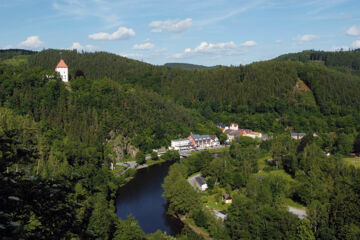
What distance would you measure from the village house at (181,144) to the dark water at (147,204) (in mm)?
16790

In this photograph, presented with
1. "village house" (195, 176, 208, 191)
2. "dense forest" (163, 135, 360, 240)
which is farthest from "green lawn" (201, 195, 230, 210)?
"village house" (195, 176, 208, 191)

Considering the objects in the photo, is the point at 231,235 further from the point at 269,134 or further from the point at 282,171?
the point at 269,134

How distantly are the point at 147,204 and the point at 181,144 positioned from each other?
30870mm

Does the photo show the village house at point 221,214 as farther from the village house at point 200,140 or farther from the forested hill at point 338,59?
the forested hill at point 338,59

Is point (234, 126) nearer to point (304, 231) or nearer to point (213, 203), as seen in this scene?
point (213, 203)

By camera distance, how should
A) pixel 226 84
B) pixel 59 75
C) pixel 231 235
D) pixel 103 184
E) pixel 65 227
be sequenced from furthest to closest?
1. pixel 226 84
2. pixel 59 75
3. pixel 103 184
4. pixel 231 235
5. pixel 65 227

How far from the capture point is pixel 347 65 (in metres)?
134

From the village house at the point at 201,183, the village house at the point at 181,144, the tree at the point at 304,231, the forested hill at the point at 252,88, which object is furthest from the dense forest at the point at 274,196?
the forested hill at the point at 252,88

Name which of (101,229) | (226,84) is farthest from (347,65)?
(101,229)

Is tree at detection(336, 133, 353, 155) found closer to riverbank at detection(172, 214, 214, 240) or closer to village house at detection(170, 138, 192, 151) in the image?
village house at detection(170, 138, 192, 151)

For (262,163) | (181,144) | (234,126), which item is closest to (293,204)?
(262,163)

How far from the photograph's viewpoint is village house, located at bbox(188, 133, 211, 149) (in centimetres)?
6694

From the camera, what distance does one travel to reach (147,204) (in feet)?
114

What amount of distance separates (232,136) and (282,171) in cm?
3087
